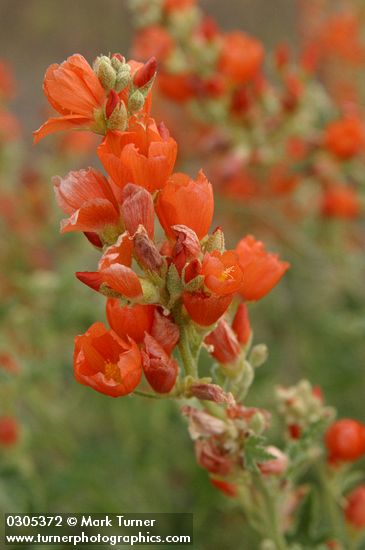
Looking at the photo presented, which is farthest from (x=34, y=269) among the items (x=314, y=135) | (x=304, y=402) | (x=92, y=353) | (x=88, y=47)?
(x=88, y=47)

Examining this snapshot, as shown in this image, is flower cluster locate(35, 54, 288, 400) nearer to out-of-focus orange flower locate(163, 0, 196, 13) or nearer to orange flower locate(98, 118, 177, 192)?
orange flower locate(98, 118, 177, 192)

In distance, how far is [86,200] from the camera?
88 centimetres

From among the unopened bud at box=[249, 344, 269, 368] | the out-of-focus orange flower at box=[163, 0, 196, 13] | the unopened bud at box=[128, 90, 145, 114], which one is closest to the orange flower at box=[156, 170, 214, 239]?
the unopened bud at box=[128, 90, 145, 114]

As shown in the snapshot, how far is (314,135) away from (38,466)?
1.45 meters

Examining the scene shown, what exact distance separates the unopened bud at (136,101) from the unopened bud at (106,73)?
0.03 meters

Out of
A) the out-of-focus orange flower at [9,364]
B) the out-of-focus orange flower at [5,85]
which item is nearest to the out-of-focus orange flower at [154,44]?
the out-of-focus orange flower at [5,85]

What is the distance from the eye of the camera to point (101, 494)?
1.87m

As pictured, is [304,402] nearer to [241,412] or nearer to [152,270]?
[241,412]

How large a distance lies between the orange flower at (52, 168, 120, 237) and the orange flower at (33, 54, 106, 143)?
0.07 metres

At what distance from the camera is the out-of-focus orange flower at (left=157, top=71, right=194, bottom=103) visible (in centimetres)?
217

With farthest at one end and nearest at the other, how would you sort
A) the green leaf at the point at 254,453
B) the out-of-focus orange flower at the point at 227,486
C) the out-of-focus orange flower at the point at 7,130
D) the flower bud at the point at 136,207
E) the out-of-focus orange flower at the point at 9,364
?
the out-of-focus orange flower at the point at 7,130 → the out-of-focus orange flower at the point at 9,364 → the out-of-focus orange flower at the point at 227,486 → the green leaf at the point at 254,453 → the flower bud at the point at 136,207

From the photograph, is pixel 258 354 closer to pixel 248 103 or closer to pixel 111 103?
pixel 111 103

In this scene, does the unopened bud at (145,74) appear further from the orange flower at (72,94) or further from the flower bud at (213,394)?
the flower bud at (213,394)

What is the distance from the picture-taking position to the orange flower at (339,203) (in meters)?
2.29
